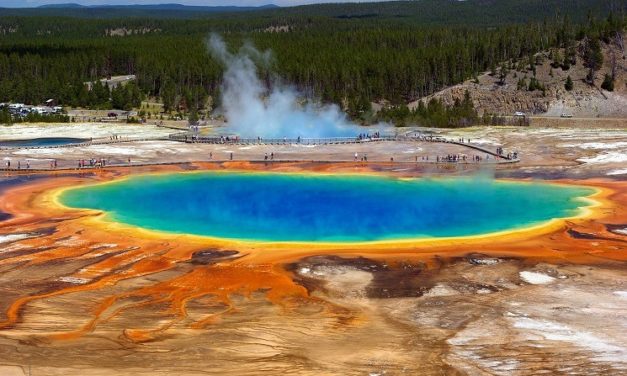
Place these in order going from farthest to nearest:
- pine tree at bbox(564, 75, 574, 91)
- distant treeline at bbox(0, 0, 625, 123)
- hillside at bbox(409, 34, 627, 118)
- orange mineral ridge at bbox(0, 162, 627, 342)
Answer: distant treeline at bbox(0, 0, 625, 123) < pine tree at bbox(564, 75, 574, 91) < hillside at bbox(409, 34, 627, 118) < orange mineral ridge at bbox(0, 162, 627, 342)

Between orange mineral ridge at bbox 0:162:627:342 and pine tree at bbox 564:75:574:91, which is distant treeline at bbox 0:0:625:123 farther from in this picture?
orange mineral ridge at bbox 0:162:627:342

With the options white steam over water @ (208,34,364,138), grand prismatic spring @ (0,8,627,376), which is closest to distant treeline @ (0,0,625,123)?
grand prismatic spring @ (0,8,627,376)

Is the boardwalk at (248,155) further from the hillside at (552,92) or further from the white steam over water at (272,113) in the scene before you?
the hillside at (552,92)

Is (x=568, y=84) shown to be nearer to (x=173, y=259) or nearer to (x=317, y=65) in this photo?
(x=317, y=65)

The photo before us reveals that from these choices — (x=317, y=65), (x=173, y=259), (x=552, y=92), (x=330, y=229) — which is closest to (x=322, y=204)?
(x=330, y=229)

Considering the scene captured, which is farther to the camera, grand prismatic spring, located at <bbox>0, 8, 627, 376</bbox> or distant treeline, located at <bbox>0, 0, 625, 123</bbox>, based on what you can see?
distant treeline, located at <bbox>0, 0, 625, 123</bbox>

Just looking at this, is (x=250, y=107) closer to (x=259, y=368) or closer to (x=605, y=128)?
(x=605, y=128)
